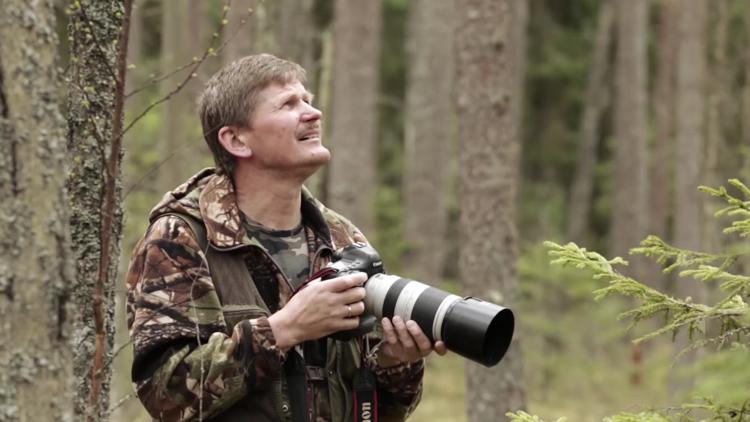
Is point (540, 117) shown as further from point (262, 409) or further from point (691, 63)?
point (262, 409)

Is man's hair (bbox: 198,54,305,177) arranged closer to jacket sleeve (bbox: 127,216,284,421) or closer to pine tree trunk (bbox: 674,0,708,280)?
jacket sleeve (bbox: 127,216,284,421)

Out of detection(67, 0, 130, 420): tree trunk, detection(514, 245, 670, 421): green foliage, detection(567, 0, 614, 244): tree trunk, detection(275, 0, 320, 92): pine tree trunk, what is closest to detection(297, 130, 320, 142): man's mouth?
detection(67, 0, 130, 420): tree trunk

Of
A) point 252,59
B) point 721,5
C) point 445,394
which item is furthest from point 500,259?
point 445,394

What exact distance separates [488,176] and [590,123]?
18669 mm

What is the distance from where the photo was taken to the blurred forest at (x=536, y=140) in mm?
10609

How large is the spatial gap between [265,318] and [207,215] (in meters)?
0.42

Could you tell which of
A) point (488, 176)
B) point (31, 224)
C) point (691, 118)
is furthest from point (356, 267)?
point (691, 118)

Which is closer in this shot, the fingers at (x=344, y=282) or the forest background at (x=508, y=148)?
the fingers at (x=344, y=282)

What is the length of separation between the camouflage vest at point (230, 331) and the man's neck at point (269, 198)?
206mm

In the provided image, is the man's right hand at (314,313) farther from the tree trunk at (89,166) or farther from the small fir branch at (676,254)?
the small fir branch at (676,254)

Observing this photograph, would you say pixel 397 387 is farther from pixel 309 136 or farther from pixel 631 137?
pixel 631 137

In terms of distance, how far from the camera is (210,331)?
322 cm

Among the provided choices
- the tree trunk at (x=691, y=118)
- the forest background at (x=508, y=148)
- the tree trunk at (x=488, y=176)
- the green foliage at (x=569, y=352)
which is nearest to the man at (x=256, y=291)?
the forest background at (x=508, y=148)

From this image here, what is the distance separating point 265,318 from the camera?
10.4ft
